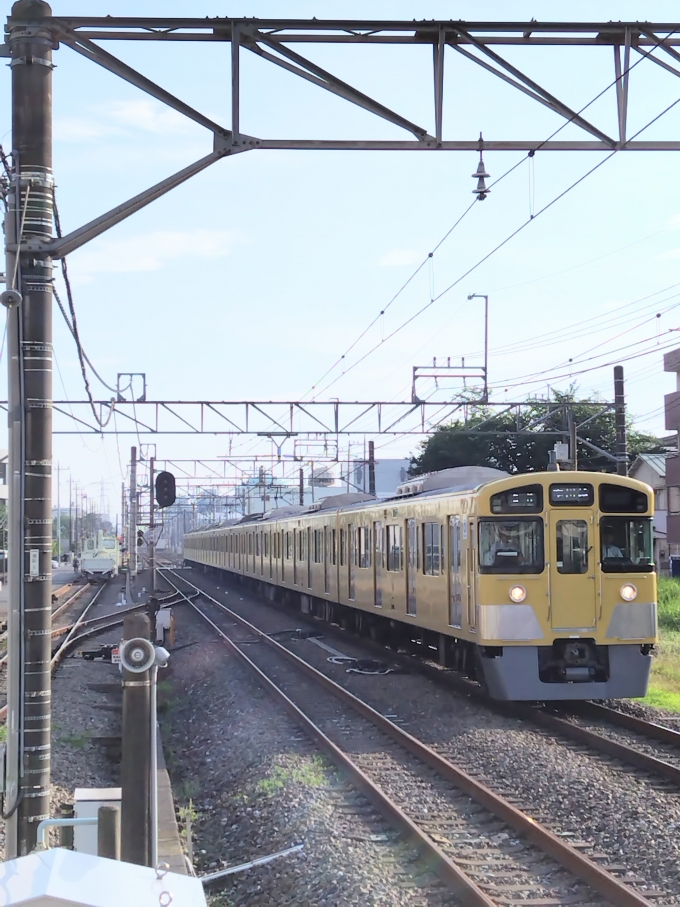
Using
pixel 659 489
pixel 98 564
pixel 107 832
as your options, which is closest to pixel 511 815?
pixel 107 832

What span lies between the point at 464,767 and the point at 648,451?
41.1m

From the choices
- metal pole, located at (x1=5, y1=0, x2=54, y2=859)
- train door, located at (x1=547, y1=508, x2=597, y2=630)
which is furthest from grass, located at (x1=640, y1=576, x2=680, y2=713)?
metal pole, located at (x1=5, y1=0, x2=54, y2=859)

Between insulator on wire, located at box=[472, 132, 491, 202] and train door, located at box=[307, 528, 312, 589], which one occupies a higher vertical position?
insulator on wire, located at box=[472, 132, 491, 202]

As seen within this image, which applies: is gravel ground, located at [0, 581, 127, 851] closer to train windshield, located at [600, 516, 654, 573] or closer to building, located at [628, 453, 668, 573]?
train windshield, located at [600, 516, 654, 573]

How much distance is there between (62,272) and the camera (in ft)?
27.8

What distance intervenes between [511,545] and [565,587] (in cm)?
70

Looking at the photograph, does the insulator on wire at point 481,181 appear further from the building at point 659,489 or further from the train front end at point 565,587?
the building at point 659,489

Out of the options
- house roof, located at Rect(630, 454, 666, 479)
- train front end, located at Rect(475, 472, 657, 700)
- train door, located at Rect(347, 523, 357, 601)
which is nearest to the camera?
train front end, located at Rect(475, 472, 657, 700)

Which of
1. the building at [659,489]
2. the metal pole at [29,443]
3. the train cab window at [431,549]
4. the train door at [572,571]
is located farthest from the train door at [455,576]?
the building at [659,489]

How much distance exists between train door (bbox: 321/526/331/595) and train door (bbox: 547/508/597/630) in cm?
1034

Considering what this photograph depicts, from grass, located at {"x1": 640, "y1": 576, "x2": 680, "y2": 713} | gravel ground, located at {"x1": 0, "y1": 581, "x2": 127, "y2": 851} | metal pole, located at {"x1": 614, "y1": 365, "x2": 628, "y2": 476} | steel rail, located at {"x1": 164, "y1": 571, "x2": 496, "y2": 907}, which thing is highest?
metal pole, located at {"x1": 614, "y1": 365, "x2": 628, "y2": 476}

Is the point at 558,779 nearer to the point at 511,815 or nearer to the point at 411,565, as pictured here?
the point at 511,815

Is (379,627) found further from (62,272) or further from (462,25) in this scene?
(462,25)

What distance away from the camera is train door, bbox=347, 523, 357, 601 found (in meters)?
18.9
